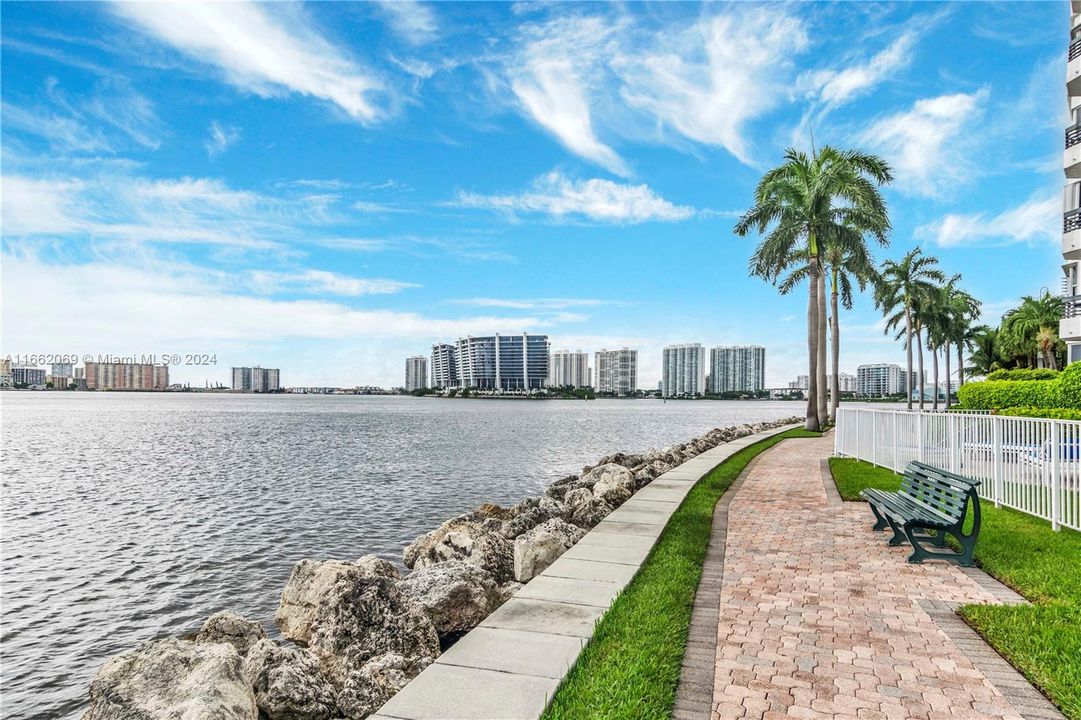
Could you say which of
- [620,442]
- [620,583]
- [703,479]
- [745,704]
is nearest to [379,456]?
[620,442]

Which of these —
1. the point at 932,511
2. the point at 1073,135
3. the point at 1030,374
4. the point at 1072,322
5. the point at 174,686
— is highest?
the point at 1073,135

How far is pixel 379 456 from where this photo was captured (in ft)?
108

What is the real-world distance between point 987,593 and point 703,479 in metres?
8.65

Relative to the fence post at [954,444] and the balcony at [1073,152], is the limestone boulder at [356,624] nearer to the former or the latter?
the fence post at [954,444]

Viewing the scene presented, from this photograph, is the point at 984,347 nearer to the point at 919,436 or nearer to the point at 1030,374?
the point at 1030,374

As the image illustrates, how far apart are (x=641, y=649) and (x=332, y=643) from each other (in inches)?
127

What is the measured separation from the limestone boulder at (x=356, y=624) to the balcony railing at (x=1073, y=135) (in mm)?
36873

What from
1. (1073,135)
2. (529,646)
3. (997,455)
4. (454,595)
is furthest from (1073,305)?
(529,646)

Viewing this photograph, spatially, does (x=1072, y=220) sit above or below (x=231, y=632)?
above

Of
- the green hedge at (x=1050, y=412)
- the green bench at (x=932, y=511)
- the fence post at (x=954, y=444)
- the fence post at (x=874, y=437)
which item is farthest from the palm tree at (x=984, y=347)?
the green bench at (x=932, y=511)

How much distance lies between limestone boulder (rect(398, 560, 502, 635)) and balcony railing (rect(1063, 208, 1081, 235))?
1339 inches

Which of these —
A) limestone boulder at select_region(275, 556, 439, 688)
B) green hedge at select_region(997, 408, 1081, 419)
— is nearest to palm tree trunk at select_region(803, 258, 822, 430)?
green hedge at select_region(997, 408, 1081, 419)

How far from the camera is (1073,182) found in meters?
31.8

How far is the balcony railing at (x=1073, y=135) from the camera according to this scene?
2972 centimetres
